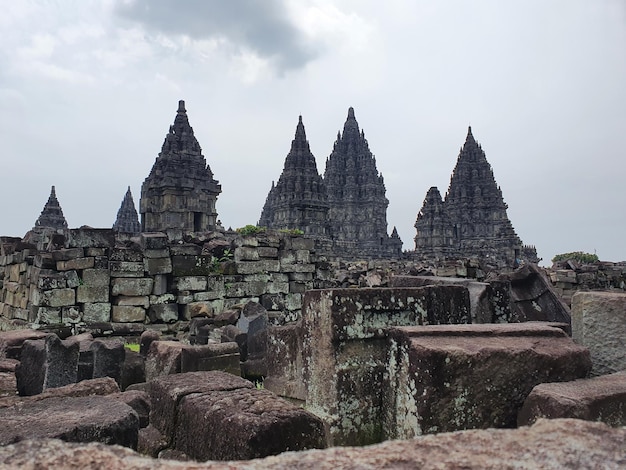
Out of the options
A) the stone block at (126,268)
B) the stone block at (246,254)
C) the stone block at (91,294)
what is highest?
the stone block at (246,254)

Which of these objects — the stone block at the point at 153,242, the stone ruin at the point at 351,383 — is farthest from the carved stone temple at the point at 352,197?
the stone ruin at the point at 351,383

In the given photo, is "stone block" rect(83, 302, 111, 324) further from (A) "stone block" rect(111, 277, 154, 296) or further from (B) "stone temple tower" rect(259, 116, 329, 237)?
(B) "stone temple tower" rect(259, 116, 329, 237)

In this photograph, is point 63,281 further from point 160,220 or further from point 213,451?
point 160,220

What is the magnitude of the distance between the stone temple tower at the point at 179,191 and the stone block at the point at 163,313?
12.5 meters

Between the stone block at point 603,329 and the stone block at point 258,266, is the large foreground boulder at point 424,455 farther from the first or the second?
the stone block at point 258,266

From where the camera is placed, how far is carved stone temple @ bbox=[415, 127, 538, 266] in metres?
45.2

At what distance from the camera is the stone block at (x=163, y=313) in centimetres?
854

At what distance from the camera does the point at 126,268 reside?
8.35 meters

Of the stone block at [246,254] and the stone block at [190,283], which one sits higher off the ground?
the stone block at [246,254]

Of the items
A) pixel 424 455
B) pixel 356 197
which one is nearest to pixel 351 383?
pixel 424 455


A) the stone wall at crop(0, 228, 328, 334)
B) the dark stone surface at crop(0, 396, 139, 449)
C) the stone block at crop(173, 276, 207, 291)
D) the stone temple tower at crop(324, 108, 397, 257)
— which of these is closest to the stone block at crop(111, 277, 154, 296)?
the stone wall at crop(0, 228, 328, 334)

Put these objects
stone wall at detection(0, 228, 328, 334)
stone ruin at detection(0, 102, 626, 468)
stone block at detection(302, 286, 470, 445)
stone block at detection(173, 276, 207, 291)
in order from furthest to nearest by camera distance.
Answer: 1. stone block at detection(173, 276, 207, 291)
2. stone wall at detection(0, 228, 328, 334)
3. stone block at detection(302, 286, 470, 445)
4. stone ruin at detection(0, 102, 626, 468)

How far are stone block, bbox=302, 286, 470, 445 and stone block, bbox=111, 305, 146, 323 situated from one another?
5938mm

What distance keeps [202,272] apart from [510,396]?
7.48 metres
